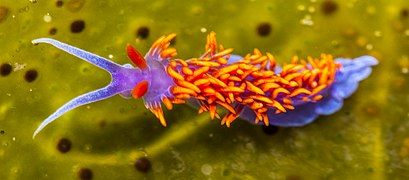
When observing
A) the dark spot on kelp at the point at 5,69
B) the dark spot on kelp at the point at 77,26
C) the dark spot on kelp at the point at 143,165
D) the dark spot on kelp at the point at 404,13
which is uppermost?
the dark spot on kelp at the point at 404,13

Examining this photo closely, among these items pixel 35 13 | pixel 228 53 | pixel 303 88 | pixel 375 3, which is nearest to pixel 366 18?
pixel 375 3

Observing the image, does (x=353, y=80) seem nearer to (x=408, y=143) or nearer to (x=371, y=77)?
(x=371, y=77)

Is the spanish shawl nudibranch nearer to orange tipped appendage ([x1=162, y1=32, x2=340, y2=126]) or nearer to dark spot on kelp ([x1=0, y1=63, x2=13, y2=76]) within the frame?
orange tipped appendage ([x1=162, y1=32, x2=340, y2=126])

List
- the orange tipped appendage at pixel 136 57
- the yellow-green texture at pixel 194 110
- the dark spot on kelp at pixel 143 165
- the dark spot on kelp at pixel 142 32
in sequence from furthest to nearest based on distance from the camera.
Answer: the dark spot on kelp at pixel 142 32 < the dark spot on kelp at pixel 143 165 < the yellow-green texture at pixel 194 110 < the orange tipped appendage at pixel 136 57

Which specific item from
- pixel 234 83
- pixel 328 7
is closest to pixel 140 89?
pixel 234 83

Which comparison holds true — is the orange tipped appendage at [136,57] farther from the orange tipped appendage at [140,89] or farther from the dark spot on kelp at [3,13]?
the dark spot on kelp at [3,13]

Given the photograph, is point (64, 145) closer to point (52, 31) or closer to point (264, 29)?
point (52, 31)

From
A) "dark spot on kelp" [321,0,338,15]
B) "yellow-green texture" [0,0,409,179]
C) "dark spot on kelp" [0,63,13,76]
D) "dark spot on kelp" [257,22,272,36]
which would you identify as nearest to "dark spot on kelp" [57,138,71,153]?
"yellow-green texture" [0,0,409,179]

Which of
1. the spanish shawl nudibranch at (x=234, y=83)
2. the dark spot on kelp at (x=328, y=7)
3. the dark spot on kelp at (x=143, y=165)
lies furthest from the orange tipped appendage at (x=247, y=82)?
the dark spot on kelp at (x=143, y=165)
